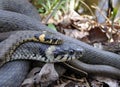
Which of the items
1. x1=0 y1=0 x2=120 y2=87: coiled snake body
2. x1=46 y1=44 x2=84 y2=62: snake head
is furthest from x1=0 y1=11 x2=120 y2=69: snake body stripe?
x1=46 y1=44 x2=84 y2=62: snake head

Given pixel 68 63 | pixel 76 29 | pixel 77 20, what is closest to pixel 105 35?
pixel 76 29

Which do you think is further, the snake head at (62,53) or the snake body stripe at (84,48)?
the snake body stripe at (84,48)

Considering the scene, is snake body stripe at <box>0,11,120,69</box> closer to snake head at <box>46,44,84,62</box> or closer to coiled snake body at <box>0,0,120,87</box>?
coiled snake body at <box>0,0,120,87</box>

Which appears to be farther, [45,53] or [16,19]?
[16,19]

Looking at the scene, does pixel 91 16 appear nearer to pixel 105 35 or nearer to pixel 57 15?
pixel 57 15

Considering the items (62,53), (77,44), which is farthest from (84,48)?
(62,53)

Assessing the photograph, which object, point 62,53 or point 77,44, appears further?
point 77,44

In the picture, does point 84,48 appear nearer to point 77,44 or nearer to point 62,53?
point 77,44

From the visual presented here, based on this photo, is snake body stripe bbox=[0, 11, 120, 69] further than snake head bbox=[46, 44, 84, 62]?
Yes

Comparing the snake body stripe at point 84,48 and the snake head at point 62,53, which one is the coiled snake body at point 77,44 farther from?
the snake head at point 62,53

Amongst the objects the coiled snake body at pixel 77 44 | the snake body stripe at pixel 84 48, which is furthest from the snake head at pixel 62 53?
the snake body stripe at pixel 84 48

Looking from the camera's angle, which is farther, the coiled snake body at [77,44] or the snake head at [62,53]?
the coiled snake body at [77,44]
